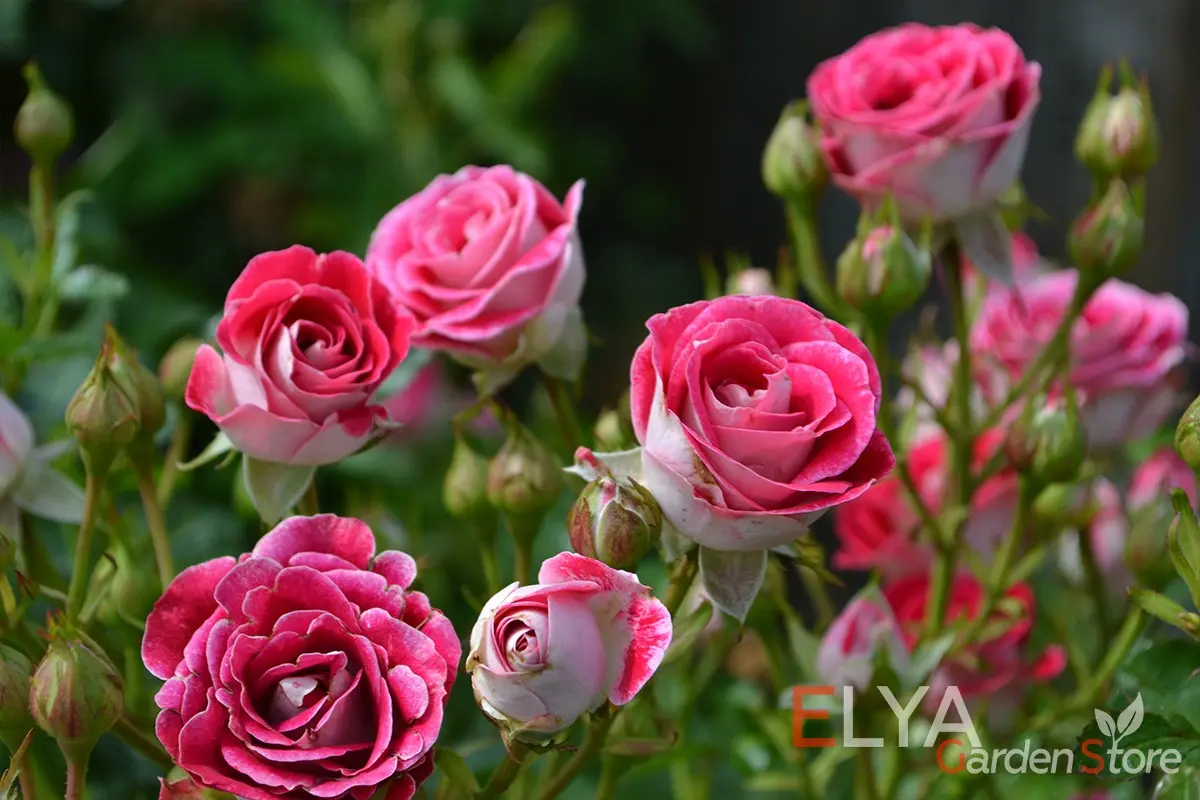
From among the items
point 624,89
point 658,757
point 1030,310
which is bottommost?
point 624,89

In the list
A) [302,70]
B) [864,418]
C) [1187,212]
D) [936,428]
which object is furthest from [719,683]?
[302,70]

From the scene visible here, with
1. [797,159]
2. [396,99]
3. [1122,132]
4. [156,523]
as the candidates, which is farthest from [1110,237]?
[396,99]

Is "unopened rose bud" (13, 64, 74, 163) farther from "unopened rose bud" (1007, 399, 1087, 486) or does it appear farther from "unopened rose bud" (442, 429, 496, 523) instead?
"unopened rose bud" (1007, 399, 1087, 486)

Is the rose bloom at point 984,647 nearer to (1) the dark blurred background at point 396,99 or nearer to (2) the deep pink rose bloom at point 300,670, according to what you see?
(2) the deep pink rose bloom at point 300,670

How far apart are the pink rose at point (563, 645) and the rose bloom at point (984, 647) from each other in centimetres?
29

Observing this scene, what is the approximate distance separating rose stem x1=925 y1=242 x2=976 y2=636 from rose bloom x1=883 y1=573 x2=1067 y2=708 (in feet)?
0.04

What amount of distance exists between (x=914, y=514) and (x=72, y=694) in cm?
48

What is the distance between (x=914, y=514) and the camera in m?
0.75

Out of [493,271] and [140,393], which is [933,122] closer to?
[493,271]

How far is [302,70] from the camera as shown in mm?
1712

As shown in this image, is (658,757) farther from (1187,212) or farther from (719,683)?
(1187,212)

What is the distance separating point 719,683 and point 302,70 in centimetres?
112

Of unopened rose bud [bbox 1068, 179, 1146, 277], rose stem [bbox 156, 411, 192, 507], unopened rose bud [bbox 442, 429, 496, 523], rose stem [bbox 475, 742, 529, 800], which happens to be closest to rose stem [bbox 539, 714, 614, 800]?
rose stem [bbox 475, 742, 529, 800]

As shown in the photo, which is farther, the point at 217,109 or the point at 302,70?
the point at 217,109
